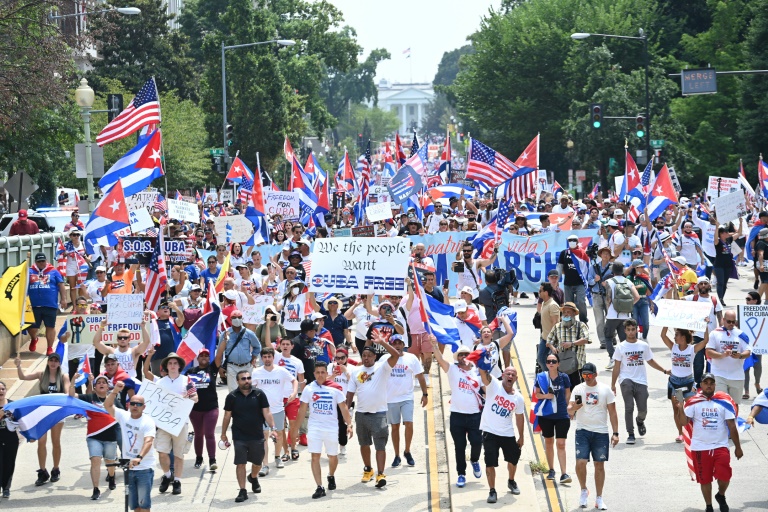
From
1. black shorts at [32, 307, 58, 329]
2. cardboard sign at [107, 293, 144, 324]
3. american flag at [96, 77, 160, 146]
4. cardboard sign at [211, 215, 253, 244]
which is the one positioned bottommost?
black shorts at [32, 307, 58, 329]

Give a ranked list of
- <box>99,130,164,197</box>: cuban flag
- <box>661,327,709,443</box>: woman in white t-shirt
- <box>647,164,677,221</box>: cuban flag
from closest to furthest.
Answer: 1. <box>661,327,709,443</box>: woman in white t-shirt
2. <box>99,130,164,197</box>: cuban flag
3. <box>647,164,677,221</box>: cuban flag

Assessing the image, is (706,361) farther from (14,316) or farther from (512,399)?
(14,316)

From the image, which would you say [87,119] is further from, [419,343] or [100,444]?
[100,444]

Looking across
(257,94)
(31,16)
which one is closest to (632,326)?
(31,16)

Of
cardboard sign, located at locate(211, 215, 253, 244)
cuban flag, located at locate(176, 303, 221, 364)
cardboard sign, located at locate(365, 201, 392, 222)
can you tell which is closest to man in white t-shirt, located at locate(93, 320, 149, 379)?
cuban flag, located at locate(176, 303, 221, 364)

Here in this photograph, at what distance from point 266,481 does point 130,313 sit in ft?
11.4

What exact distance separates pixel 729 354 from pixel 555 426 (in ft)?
8.96

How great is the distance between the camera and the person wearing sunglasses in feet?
45.1

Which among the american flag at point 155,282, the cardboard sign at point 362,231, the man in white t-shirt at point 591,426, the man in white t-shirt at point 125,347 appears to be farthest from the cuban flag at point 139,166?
the man in white t-shirt at point 591,426

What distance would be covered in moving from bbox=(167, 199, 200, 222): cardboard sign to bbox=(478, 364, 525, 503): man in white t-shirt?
1380 centimetres

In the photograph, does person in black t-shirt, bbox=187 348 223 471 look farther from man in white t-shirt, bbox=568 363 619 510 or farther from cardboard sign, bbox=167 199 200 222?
cardboard sign, bbox=167 199 200 222

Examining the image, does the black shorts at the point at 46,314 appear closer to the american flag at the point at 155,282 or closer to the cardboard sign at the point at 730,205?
the american flag at the point at 155,282

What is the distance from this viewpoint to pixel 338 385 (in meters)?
14.2

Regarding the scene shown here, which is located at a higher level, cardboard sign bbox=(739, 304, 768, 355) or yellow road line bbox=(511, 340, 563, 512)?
cardboard sign bbox=(739, 304, 768, 355)
